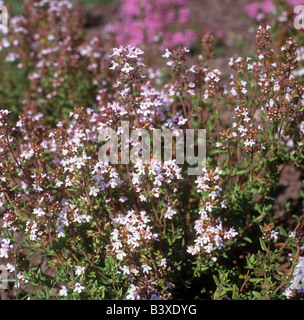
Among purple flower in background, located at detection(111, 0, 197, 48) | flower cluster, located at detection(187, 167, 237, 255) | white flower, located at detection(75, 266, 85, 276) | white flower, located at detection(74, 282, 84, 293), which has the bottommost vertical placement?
white flower, located at detection(74, 282, 84, 293)

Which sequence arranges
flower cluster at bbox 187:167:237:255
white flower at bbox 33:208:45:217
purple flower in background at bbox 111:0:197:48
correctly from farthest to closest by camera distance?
purple flower in background at bbox 111:0:197:48 → white flower at bbox 33:208:45:217 → flower cluster at bbox 187:167:237:255

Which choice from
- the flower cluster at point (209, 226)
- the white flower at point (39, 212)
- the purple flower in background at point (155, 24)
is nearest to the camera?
the flower cluster at point (209, 226)

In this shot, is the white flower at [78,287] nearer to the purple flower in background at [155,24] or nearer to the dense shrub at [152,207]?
the dense shrub at [152,207]

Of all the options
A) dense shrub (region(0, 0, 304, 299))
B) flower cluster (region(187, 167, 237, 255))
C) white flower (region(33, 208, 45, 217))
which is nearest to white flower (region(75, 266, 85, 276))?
dense shrub (region(0, 0, 304, 299))

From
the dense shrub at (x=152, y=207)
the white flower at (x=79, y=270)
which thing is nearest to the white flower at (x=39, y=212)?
the dense shrub at (x=152, y=207)

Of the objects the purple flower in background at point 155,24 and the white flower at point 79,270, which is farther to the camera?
the purple flower in background at point 155,24

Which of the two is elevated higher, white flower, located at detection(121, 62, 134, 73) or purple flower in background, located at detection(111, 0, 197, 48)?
purple flower in background, located at detection(111, 0, 197, 48)

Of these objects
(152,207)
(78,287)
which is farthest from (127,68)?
(78,287)

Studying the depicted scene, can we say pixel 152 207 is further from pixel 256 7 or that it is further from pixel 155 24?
pixel 256 7

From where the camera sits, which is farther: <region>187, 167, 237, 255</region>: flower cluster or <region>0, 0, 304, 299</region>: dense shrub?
<region>0, 0, 304, 299</region>: dense shrub

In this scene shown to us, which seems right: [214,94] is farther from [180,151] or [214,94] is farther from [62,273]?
[62,273]

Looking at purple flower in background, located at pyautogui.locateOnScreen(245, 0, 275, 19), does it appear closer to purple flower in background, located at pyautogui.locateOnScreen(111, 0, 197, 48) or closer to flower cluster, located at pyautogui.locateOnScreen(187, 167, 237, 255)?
purple flower in background, located at pyautogui.locateOnScreen(111, 0, 197, 48)

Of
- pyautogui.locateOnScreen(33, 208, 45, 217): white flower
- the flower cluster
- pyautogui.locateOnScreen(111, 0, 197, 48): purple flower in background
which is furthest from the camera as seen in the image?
pyautogui.locateOnScreen(111, 0, 197, 48): purple flower in background

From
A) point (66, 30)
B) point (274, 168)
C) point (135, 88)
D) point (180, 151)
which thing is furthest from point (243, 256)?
point (66, 30)
